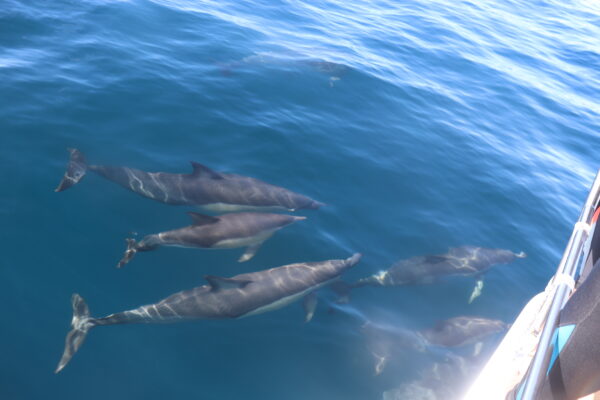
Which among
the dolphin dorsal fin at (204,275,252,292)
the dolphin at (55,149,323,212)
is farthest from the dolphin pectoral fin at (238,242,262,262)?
the dolphin dorsal fin at (204,275,252,292)

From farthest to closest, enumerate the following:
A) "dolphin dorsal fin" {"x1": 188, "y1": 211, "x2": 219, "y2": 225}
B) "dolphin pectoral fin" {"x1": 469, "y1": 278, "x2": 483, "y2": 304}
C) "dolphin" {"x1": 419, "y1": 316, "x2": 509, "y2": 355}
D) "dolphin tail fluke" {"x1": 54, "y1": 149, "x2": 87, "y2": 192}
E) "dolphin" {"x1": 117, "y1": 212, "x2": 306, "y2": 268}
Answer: "dolphin pectoral fin" {"x1": 469, "y1": 278, "x2": 483, "y2": 304}
"dolphin tail fluke" {"x1": 54, "y1": 149, "x2": 87, "y2": 192}
"dolphin dorsal fin" {"x1": 188, "y1": 211, "x2": 219, "y2": 225}
"dolphin" {"x1": 117, "y1": 212, "x2": 306, "y2": 268}
"dolphin" {"x1": 419, "y1": 316, "x2": 509, "y2": 355}

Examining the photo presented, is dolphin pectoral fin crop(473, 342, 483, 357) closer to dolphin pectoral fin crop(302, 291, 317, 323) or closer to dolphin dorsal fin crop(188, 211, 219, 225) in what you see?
dolphin pectoral fin crop(302, 291, 317, 323)

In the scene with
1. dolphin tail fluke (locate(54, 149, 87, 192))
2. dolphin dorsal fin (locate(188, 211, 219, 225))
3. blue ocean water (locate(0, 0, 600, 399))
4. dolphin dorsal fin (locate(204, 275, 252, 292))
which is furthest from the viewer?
dolphin tail fluke (locate(54, 149, 87, 192))

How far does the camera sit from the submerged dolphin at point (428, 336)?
7.54 m

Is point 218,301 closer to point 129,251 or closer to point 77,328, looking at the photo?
point 129,251

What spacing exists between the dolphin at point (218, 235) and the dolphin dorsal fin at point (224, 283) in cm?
125

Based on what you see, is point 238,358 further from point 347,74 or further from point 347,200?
point 347,74

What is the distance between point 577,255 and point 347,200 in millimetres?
6349

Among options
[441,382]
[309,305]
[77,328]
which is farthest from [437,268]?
[77,328]

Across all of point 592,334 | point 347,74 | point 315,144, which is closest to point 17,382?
point 592,334

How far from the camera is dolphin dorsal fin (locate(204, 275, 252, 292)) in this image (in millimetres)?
7211

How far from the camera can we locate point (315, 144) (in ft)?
39.1

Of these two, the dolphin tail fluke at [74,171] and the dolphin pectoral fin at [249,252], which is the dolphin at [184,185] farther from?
the dolphin pectoral fin at [249,252]

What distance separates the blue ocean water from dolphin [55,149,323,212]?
0.21 meters
